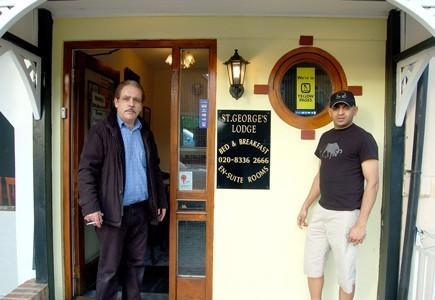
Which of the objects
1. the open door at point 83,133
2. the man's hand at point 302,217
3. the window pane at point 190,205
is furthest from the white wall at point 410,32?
the open door at point 83,133

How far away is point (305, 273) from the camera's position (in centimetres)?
246

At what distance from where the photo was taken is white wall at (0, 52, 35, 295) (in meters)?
2.73

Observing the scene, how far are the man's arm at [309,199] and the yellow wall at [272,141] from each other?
0.09 metres

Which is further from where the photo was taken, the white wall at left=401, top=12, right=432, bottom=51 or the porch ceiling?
the porch ceiling

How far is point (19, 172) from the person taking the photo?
2.76 m

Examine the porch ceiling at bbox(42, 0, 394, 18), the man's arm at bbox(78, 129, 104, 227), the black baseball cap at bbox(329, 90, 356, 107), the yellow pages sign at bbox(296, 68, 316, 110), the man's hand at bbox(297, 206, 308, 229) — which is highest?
the porch ceiling at bbox(42, 0, 394, 18)

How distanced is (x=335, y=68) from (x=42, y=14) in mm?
2221

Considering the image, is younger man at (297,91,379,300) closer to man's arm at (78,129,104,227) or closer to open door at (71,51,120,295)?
man's arm at (78,129,104,227)

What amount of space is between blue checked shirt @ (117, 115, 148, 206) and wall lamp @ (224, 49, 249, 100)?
2.51ft

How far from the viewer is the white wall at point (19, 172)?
2.73 m

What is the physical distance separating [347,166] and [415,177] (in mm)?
518

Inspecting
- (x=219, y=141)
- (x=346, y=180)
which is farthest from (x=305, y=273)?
(x=219, y=141)

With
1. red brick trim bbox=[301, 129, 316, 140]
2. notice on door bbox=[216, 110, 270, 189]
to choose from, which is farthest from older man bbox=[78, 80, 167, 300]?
red brick trim bbox=[301, 129, 316, 140]

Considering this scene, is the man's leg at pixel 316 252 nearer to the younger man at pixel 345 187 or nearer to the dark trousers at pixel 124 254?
the younger man at pixel 345 187
